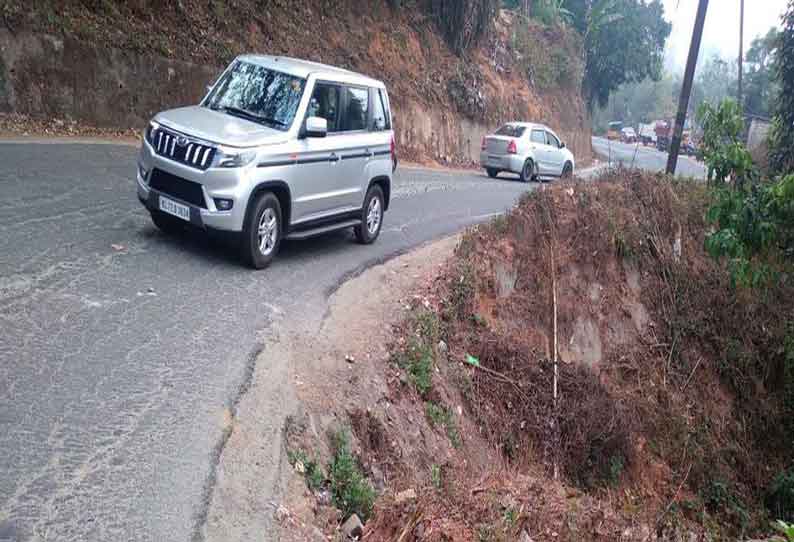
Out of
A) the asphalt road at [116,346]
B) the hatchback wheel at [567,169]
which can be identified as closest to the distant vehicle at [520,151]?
the hatchback wheel at [567,169]

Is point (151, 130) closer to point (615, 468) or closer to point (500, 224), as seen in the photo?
point (500, 224)

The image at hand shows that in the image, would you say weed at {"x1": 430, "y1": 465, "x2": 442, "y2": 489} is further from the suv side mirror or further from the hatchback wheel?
the hatchback wheel

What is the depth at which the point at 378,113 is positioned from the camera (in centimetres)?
1122

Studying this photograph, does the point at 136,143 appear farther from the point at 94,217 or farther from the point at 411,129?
the point at 411,129

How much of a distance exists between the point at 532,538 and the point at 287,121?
5.40 metres

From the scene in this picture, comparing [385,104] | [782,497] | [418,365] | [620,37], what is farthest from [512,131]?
[620,37]

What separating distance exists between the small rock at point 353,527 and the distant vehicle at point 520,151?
68.2 feet

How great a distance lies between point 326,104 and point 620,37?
43845 millimetres

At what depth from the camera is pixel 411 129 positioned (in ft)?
94.6

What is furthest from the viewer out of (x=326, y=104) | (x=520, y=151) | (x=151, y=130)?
(x=520, y=151)

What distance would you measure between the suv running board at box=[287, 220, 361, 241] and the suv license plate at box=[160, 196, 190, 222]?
1388mm

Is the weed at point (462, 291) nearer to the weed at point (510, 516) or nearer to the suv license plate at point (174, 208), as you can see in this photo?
the suv license plate at point (174, 208)

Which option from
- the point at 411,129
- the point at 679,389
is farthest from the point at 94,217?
the point at 411,129

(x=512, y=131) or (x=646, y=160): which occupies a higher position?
(x=512, y=131)
